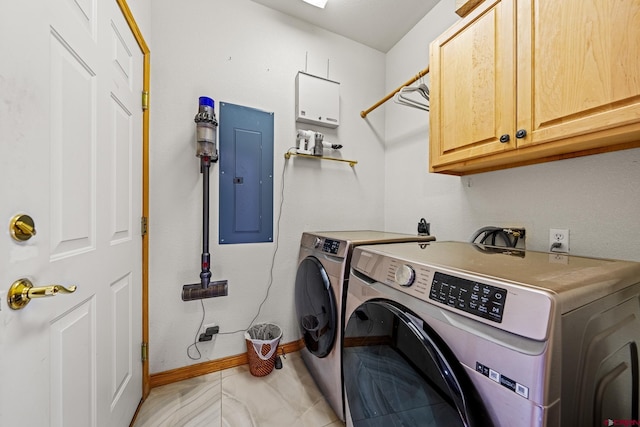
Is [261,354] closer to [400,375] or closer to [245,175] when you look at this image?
[400,375]

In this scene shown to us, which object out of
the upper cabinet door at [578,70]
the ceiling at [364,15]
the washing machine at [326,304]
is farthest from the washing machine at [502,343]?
the ceiling at [364,15]

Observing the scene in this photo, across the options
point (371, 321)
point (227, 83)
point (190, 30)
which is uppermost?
point (190, 30)

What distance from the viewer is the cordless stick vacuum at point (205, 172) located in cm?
146

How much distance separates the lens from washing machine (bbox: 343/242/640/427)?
0.48 m

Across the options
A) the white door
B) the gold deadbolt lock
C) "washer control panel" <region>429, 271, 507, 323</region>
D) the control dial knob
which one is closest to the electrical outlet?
the white door

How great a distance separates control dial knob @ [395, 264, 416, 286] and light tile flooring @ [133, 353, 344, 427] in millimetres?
1000

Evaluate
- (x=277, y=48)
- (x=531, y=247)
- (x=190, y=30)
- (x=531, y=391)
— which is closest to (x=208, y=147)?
(x=190, y=30)

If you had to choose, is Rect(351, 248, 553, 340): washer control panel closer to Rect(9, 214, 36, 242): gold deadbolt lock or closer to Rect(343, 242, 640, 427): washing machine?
Rect(343, 242, 640, 427): washing machine

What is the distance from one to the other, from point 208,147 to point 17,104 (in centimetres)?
93

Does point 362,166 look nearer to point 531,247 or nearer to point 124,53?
point 531,247

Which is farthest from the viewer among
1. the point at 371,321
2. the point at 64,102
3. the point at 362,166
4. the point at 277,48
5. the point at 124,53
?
the point at 362,166

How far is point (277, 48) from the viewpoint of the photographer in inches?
73.7

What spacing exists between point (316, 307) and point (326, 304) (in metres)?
0.15

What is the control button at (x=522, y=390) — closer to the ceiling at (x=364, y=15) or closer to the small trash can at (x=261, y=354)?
the small trash can at (x=261, y=354)
